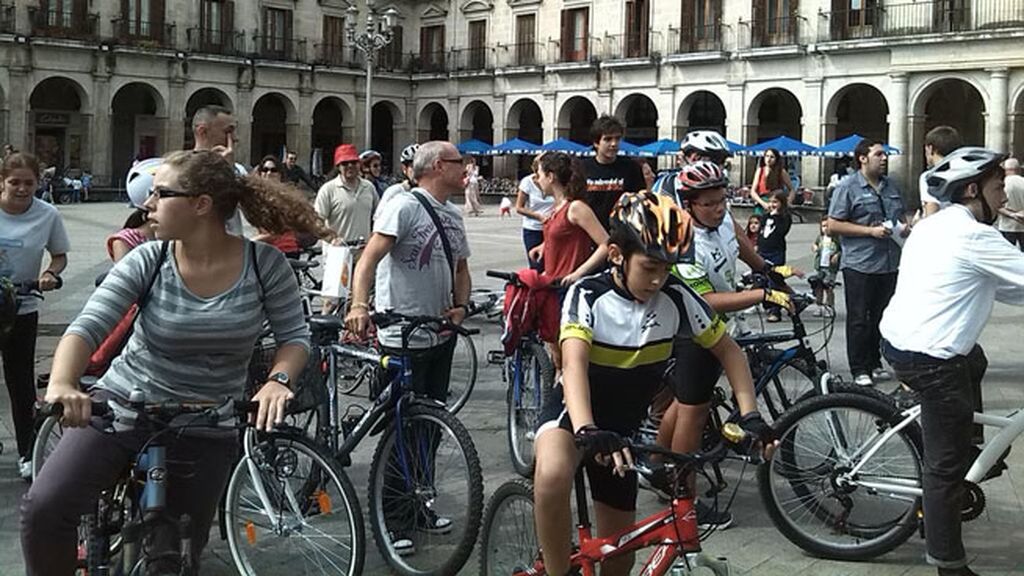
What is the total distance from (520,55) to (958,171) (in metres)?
39.2

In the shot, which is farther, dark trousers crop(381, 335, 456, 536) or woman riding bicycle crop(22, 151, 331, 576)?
dark trousers crop(381, 335, 456, 536)

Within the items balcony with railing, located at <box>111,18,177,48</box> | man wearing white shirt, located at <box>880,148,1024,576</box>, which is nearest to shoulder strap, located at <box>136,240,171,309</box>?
man wearing white shirt, located at <box>880,148,1024,576</box>

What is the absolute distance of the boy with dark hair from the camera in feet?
24.9

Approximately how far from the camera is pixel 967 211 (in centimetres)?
404

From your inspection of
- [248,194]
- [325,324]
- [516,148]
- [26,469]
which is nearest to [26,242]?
[26,469]

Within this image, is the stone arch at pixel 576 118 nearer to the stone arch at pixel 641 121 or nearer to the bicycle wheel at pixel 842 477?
the stone arch at pixel 641 121

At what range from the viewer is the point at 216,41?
40156 millimetres

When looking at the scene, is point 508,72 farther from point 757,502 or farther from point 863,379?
point 757,502

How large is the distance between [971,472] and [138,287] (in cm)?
327

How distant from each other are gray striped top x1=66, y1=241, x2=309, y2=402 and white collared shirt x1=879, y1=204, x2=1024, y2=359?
92.2 inches

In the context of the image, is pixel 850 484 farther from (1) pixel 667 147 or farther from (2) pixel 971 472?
(1) pixel 667 147

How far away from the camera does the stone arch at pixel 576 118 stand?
134ft

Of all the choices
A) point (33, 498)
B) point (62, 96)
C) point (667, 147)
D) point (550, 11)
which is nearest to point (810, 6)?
point (667, 147)

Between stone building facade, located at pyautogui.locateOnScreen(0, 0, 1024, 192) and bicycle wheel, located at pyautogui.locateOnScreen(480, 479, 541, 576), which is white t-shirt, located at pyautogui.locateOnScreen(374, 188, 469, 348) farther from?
stone building facade, located at pyautogui.locateOnScreen(0, 0, 1024, 192)
